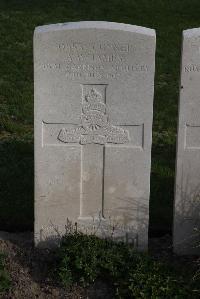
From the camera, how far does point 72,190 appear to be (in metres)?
5.77

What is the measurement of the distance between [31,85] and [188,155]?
17.9 feet

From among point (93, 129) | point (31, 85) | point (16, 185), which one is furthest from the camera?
point (31, 85)

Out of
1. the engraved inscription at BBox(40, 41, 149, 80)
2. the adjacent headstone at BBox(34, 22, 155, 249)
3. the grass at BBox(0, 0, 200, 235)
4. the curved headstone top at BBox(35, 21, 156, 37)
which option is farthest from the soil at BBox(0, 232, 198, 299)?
the curved headstone top at BBox(35, 21, 156, 37)

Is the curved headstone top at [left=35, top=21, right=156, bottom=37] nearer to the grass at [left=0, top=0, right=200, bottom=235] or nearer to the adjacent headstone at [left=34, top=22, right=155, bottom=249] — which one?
the adjacent headstone at [left=34, top=22, right=155, bottom=249]

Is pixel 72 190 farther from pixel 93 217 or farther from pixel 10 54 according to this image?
pixel 10 54

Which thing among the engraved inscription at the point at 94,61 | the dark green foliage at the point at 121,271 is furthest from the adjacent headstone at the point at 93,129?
the dark green foliage at the point at 121,271

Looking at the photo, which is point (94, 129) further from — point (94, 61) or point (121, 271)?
point (121, 271)

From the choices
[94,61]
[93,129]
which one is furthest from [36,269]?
[94,61]

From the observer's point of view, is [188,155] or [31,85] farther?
[31,85]

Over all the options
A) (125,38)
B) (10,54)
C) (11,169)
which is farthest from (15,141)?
(10,54)

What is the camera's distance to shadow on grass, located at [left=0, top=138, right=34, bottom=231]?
21.4ft

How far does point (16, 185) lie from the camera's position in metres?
7.22

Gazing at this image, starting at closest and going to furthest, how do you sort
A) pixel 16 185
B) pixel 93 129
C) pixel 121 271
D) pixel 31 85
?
pixel 121 271 < pixel 93 129 < pixel 16 185 < pixel 31 85

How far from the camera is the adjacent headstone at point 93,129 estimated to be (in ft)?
17.8
